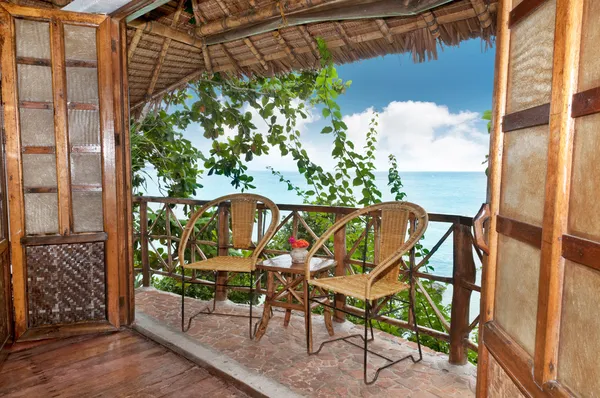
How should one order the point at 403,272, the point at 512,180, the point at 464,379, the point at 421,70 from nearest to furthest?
the point at 512,180 → the point at 464,379 → the point at 403,272 → the point at 421,70

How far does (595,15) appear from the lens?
0.82 m

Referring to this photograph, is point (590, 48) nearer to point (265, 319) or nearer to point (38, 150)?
point (265, 319)

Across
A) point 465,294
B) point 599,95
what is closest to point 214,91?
point 465,294

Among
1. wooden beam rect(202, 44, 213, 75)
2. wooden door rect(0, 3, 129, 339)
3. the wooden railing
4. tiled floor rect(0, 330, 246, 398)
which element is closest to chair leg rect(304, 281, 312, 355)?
the wooden railing

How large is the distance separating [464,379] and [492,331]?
125cm

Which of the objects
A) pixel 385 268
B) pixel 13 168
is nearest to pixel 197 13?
pixel 13 168

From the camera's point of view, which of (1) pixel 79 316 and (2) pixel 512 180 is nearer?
(2) pixel 512 180

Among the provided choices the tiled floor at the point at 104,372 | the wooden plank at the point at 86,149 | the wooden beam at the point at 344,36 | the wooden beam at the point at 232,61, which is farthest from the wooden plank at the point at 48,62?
the tiled floor at the point at 104,372

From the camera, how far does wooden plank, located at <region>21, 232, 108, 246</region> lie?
2.74m

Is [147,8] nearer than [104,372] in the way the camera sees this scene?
No

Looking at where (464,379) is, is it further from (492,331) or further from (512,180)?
(512,180)

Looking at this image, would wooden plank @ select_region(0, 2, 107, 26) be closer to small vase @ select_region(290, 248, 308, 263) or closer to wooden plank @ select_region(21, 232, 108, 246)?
wooden plank @ select_region(21, 232, 108, 246)

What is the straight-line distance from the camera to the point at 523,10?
1.11m

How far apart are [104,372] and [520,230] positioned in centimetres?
225
